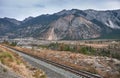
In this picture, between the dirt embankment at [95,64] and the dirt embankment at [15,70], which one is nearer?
the dirt embankment at [15,70]

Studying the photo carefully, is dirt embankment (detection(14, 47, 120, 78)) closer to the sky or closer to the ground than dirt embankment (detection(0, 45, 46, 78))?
closer to the ground

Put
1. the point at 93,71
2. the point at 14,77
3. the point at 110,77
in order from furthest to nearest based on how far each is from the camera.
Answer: the point at 93,71 → the point at 110,77 → the point at 14,77

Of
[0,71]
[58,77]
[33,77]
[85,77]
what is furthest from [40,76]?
[0,71]

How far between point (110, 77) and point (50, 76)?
6.90 metres

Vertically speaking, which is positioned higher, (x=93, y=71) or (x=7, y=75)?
(x=7, y=75)

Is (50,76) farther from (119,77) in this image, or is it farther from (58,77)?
(119,77)

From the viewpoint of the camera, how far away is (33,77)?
90.8 feet

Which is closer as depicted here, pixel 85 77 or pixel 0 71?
pixel 0 71

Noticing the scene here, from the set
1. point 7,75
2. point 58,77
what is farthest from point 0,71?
point 58,77

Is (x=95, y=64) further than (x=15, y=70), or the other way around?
(x=95, y=64)

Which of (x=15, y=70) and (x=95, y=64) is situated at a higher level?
(x=15, y=70)

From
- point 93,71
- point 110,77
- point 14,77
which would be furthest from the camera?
point 93,71

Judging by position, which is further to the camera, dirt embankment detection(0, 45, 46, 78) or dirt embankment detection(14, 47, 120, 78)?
dirt embankment detection(14, 47, 120, 78)

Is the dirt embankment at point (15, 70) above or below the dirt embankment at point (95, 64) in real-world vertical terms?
above
